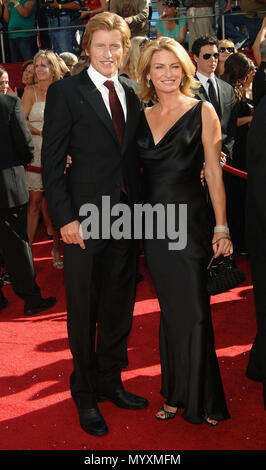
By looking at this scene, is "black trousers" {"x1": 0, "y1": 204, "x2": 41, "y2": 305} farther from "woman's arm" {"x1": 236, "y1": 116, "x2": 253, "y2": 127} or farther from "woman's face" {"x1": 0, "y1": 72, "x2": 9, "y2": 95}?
"woman's arm" {"x1": 236, "y1": 116, "x2": 253, "y2": 127}

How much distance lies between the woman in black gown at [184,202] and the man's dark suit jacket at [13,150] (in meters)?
1.70

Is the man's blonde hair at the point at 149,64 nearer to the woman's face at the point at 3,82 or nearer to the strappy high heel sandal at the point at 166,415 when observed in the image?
the strappy high heel sandal at the point at 166,415

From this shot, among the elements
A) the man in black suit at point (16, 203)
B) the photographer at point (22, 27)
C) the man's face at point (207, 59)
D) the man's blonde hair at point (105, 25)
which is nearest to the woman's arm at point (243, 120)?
the man's face at point (207, 59)

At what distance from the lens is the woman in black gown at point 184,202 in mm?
2771

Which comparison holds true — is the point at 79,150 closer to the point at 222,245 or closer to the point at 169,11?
the point at 222,245

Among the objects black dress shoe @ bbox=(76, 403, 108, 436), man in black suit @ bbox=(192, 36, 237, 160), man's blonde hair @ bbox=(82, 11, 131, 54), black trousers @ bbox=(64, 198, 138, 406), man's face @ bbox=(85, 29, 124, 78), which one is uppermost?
man's blonde hair @ bbox=(82, 11, 131, 54)

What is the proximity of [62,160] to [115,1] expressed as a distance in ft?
19.0

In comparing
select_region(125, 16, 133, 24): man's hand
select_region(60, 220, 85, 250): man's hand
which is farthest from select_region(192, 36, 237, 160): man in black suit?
select_region(125, 16, 133, 24): man's hand

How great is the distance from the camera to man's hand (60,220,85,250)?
2.79 meters

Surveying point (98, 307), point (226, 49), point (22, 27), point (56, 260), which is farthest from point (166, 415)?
point (22, 27)

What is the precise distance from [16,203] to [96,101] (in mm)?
1965

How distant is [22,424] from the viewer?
2996mm

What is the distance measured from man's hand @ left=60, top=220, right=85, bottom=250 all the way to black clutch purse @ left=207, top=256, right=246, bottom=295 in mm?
647

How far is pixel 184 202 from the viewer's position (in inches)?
110
